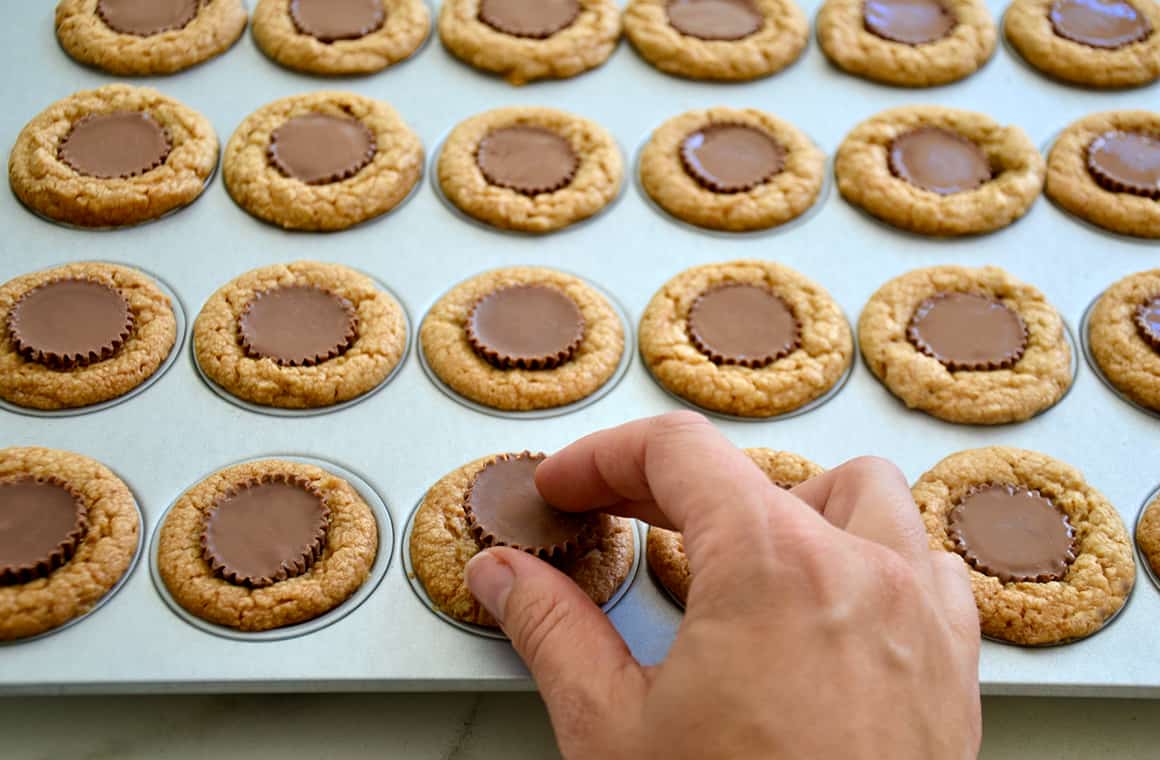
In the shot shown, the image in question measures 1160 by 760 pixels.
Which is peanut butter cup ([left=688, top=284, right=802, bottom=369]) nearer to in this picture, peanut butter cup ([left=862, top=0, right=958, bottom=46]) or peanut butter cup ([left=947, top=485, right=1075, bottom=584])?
peanut butter cup ([left=947, top=485, right=1075, bottom=584])

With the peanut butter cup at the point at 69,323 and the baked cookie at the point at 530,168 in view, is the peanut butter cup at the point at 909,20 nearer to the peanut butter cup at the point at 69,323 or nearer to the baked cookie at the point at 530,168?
the baked cookie at the point at 530,168

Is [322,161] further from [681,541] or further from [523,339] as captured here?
[681,541]

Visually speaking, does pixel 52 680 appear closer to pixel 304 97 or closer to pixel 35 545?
pixel 35 545

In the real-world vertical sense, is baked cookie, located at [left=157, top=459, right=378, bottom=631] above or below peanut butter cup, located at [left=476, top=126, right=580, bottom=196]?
below

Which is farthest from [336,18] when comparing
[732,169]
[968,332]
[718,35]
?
[968,332]

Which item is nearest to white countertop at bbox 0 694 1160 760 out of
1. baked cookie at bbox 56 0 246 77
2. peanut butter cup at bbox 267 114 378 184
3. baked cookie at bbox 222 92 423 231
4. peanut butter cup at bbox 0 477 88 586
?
peanut butter cup at bbox 0 477 88 586
